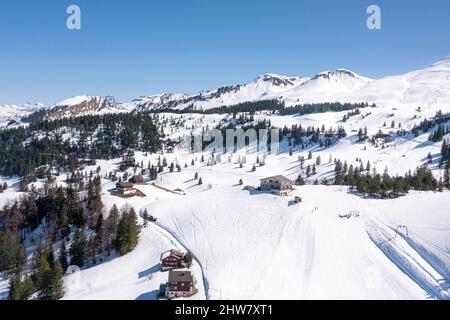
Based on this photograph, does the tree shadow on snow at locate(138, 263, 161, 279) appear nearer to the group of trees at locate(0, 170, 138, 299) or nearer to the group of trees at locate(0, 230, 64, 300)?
the group of trees at locate(0, 170, 138, 299)

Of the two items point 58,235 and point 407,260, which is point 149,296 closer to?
point 58,235

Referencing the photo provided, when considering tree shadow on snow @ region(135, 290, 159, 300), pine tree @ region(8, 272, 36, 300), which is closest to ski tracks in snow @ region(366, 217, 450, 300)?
tree shadow on snow @ region(135, 290, 159, 300)

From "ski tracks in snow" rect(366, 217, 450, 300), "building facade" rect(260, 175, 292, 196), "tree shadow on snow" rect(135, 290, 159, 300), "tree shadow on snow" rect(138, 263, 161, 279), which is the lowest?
"tree shadow on snow" rect(138, 263, 161, 279)

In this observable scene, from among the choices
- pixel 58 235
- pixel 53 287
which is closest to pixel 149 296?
pixel 53 287

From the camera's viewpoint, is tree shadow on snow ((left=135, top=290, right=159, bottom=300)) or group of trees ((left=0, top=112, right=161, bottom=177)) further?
group of trees ((left=0, top=112, right=161, bottom=177))

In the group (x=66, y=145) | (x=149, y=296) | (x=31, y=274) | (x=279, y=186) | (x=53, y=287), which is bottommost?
(x=31, y=274)

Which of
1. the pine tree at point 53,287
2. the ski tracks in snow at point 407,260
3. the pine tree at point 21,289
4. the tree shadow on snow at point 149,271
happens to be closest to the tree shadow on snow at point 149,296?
the tree shadow on snow at point 149,271

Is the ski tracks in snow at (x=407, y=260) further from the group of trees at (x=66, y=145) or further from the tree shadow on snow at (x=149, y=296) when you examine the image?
the group of trees at (x=66, y=145)
